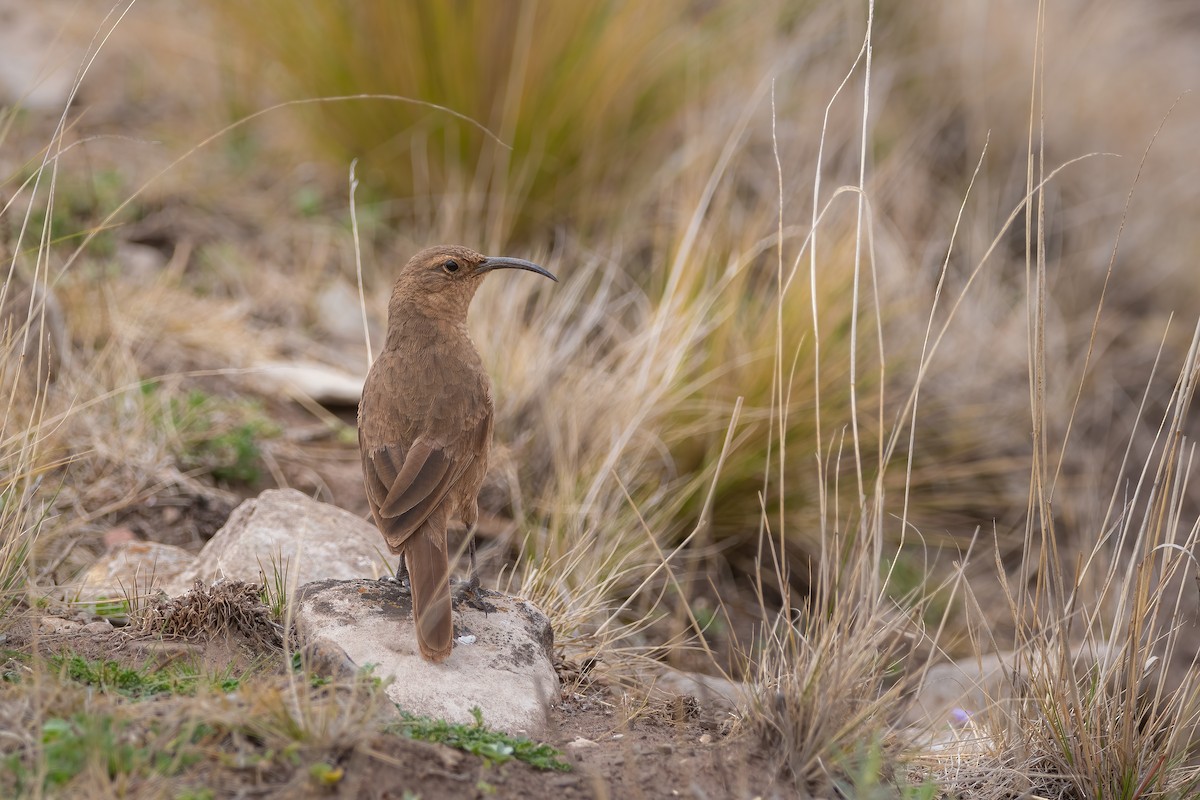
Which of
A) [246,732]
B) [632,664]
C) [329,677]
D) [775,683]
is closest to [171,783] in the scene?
[246,732]

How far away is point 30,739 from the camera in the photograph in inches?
105

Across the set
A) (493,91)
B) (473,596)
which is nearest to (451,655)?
(473,596)

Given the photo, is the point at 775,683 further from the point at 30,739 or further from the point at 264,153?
the point at 264,153

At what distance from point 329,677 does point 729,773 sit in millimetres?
1054

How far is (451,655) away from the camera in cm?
354

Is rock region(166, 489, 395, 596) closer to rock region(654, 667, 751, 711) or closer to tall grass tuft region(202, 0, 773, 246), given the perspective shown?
rock region(654, 667, 751, 711)

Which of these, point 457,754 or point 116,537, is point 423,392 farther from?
point 116,537

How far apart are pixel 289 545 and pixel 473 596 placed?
780mm

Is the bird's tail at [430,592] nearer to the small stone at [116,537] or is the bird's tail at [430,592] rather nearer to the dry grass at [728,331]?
the dry grass at [728,331]

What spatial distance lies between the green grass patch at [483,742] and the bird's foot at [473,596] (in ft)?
2.42

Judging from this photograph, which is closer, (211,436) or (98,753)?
(98,753)

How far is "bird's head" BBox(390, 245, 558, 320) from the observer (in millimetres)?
4199

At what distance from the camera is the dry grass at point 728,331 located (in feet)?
13.4

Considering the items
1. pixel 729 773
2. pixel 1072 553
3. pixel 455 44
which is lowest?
pixel 1072 553
